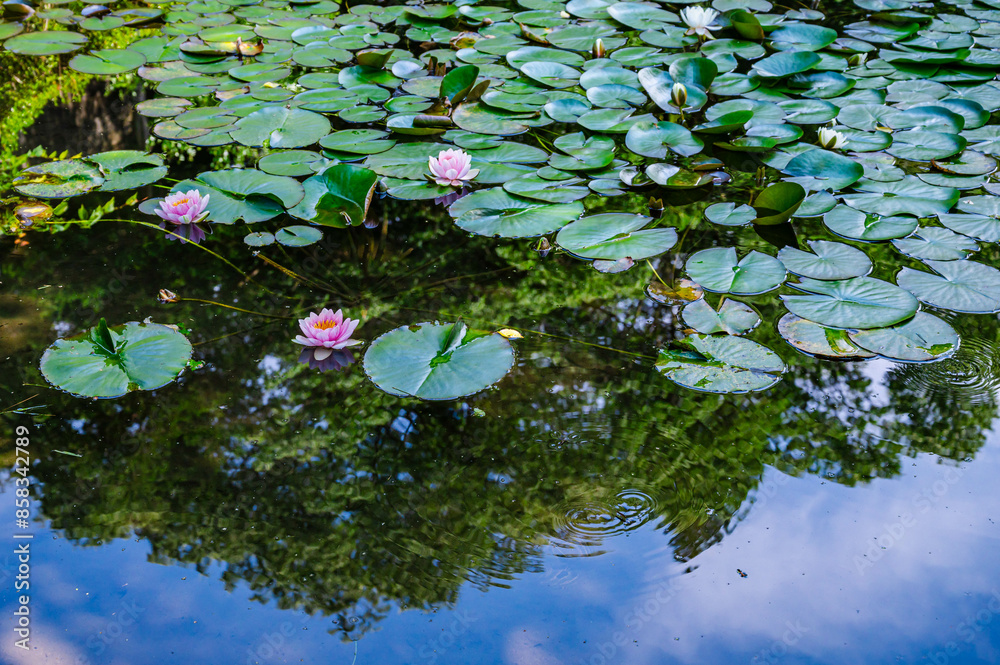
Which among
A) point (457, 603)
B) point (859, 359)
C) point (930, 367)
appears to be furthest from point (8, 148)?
point (930, 367)

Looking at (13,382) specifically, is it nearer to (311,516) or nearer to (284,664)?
(311,516)

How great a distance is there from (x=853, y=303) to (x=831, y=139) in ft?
3.64

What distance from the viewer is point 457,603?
1534mm

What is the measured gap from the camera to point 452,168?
286cm

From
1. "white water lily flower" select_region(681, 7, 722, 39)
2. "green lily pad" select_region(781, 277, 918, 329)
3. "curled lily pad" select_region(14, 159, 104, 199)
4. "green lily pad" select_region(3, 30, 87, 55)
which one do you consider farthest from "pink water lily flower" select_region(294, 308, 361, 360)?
"green lily pad" select_region(3, 30, 87, 55)

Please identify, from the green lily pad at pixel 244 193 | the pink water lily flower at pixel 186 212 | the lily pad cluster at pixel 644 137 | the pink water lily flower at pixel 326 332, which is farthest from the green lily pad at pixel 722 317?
the pink water lily flower at pixel 186 212

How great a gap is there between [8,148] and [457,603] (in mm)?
3161

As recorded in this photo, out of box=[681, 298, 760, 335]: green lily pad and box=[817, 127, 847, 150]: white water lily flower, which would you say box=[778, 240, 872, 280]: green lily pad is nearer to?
box=[681, 298, 760, 335]: green lily pad

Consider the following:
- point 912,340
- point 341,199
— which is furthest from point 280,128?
point 912,340

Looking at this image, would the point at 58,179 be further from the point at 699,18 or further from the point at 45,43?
the point at 699,18

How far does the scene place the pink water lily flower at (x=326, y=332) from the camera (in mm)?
2129

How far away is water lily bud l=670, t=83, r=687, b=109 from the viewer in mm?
3266

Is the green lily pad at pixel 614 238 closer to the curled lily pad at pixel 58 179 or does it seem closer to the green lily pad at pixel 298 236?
the green lily pad at pixel 298 236

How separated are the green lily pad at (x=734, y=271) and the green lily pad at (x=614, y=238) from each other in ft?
0.50
